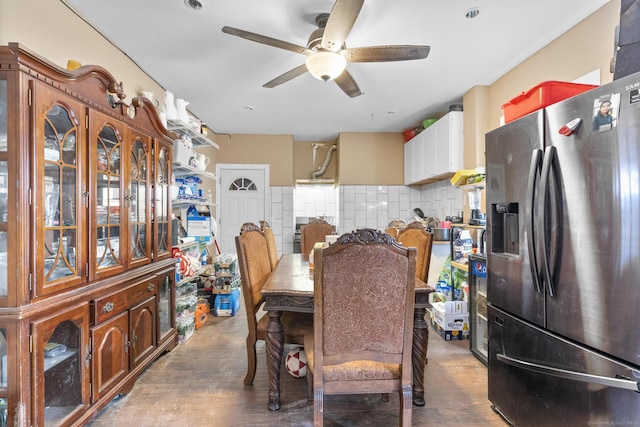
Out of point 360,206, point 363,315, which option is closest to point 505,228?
point 363,315

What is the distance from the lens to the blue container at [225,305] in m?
3.36

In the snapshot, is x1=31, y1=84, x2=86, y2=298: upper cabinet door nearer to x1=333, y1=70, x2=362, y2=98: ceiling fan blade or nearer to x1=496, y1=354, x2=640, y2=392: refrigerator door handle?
x1=333, y1=70, x2=362, y2=98: ceiling fan blade

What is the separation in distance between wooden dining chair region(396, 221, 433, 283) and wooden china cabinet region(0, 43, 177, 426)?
1.94 metres

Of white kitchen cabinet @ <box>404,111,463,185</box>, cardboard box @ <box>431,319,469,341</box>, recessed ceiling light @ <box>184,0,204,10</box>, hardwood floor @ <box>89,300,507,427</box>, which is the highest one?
recessed ceiling light @ <box>184,0,204,10</box>

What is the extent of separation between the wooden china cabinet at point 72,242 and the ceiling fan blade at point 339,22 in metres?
1.29

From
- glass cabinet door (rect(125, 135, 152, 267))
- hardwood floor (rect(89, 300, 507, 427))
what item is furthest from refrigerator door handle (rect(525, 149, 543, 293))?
glass cabinet door (rect(125, 135, 152, 267))

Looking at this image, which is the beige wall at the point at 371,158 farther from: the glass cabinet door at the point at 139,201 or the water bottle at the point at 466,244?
the glass cabinet door at the point at 139,201

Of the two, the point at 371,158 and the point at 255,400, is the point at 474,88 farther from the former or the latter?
the point at 255,400

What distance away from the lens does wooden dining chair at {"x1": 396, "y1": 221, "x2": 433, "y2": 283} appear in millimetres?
2182

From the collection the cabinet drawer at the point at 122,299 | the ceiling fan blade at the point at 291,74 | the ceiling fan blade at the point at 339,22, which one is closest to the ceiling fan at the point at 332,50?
the ceiling fan blade at the point at 339,22

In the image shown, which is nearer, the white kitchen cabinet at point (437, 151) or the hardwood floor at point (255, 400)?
the hardwood floor at point (255, 400)

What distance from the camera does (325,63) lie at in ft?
6.35

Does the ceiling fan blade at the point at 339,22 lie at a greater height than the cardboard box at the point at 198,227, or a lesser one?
greater

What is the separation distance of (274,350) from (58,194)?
135 cm
